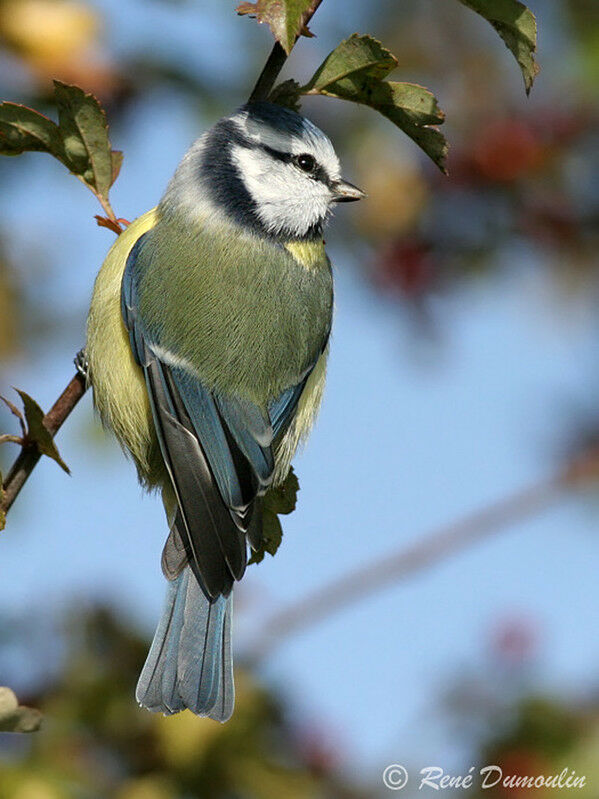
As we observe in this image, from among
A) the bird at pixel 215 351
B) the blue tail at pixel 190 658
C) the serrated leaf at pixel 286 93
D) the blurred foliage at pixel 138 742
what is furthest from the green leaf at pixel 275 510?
the serrated leaf at pixel 286 93

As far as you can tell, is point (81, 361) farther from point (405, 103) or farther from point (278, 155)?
point (405, 103)

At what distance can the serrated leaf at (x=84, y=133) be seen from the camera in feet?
6.08

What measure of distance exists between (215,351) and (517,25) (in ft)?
2.76

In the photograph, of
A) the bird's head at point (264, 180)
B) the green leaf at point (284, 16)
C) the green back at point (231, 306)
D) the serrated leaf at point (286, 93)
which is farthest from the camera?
the bird's head at point (264, 180)

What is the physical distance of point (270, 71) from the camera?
1680 millimetres

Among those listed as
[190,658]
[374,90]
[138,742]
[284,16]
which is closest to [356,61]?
[374,90]

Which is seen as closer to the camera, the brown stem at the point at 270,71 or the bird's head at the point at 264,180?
the brown stem at the point at 270,71

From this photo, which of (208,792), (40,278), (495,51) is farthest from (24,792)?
(495,51)

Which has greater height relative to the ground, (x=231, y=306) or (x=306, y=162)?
(x=306, y=162)

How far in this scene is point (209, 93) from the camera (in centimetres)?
294

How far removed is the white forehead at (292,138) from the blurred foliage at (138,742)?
1078mm

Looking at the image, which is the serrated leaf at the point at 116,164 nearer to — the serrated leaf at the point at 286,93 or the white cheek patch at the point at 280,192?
the serrated leaf at the point at 286,93

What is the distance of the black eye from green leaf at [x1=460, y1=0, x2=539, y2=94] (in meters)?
0.83

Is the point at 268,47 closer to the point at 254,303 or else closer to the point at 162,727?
the point at 254,303
